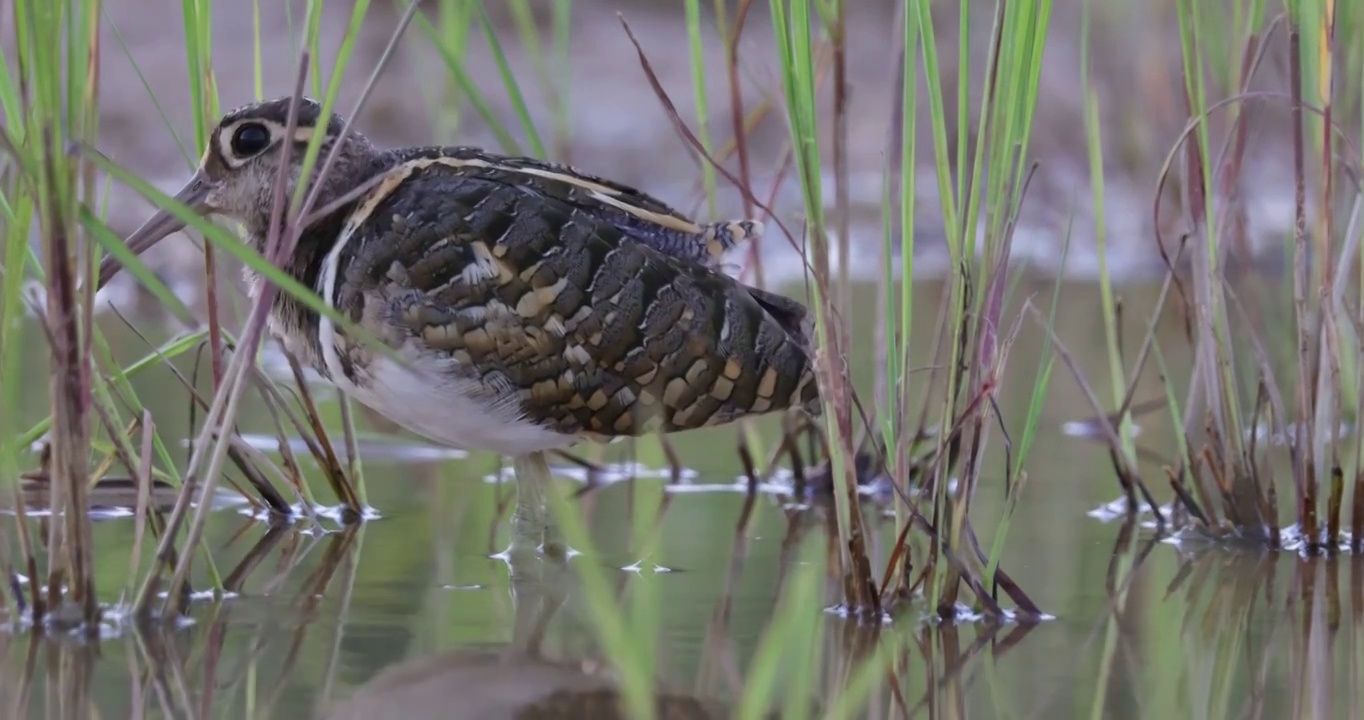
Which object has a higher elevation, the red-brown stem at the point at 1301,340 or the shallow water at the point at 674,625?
the red-brown stem at the point at 1301,340

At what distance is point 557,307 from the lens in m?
3.44

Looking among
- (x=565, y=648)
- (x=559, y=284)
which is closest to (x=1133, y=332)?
(x=559, y=284)

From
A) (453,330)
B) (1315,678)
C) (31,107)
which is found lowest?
(1315,678)

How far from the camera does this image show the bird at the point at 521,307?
11.2 ft

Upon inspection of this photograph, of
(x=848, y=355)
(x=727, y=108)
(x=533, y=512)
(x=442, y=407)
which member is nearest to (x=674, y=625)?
(x=848, y=355)

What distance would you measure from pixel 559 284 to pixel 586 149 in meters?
5.85

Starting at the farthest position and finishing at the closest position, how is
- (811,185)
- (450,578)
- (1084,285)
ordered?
(1084,285), (450,578), (811,185)

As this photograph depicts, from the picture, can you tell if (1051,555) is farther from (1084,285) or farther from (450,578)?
(1084,285)

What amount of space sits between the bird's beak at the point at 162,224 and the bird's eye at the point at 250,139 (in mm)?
105

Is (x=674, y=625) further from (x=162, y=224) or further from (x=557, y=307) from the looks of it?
(x=162, y=224)

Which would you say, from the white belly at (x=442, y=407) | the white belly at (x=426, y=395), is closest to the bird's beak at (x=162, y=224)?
the white belly at (x=426, y=395)

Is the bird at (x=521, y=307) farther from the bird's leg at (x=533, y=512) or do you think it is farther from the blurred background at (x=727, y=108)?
the blurred background at (x=727, y=108)

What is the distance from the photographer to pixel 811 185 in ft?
9.58

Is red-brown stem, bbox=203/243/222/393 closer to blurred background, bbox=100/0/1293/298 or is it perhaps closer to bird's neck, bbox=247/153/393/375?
bird's neck, bbox=247/153/393/375
